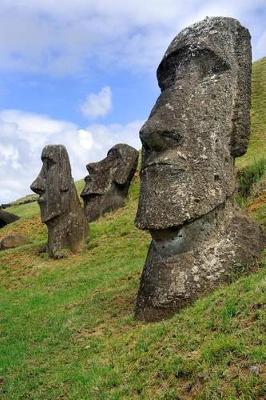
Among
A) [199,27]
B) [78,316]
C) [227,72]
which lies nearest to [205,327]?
[78,316]

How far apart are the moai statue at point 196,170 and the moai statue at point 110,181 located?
15426 millimetres

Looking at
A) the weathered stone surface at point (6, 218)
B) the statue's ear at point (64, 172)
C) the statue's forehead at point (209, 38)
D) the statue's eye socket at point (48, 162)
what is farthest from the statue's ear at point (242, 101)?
the weathered stone surface at point (6, 218)

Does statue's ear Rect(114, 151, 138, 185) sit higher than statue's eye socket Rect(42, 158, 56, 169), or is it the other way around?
statue's eye socket Rect(42, 158, 56, 169)

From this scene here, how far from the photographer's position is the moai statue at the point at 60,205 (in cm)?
2092

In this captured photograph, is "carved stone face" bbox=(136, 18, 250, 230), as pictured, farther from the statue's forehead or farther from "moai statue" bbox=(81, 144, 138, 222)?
"moai statue" bbox=(81, 144, 138, 222)

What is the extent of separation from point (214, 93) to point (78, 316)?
475 cm

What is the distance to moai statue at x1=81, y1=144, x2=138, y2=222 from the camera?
25938 millimetres

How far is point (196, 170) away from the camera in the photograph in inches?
380

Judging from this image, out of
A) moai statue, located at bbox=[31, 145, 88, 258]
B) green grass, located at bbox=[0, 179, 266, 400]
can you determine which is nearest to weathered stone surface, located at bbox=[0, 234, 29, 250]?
moai statue, located at bbox=[31, 145, 88, 258]

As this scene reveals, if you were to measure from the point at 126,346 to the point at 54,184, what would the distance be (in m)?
13.6

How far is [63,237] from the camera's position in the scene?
68.5 ft

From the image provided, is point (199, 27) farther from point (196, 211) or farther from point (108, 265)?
point (108, 265)

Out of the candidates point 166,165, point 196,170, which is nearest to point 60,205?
point 166,165

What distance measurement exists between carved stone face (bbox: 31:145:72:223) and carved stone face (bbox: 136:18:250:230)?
1094 centimetres
